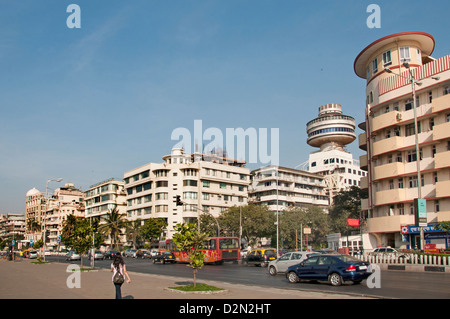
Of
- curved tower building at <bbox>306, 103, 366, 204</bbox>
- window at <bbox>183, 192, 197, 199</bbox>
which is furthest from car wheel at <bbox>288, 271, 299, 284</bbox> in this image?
curved tower building at <bbox>306, 103, 366, 204</bbox>

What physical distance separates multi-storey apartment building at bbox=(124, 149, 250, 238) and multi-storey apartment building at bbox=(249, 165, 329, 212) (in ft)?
33.9

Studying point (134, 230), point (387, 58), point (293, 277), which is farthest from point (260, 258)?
point (134, 230)

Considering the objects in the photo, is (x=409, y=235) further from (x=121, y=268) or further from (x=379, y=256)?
(x=121, y=268)

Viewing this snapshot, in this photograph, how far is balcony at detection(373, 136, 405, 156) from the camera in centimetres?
4478

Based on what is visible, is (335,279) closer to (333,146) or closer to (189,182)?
(189,182)

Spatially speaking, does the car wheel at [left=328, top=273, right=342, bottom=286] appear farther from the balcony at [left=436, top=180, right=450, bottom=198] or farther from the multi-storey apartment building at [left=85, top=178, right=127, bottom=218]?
the multi-storey apartment building at [left=85, top=178, right=127, bottom=218]

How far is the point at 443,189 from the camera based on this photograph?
132 feet

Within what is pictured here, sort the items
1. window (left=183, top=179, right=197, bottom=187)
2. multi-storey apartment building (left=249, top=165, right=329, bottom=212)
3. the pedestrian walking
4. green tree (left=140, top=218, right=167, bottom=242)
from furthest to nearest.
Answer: multi-storey apartment building (left=249, top=165, right=329, bottom=212) < window (left=183, top=179, right=197, bottom=187) < green tree (left=140, top=218, right=167, bottom=242) < the pedestrian walking

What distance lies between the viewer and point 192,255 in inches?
663

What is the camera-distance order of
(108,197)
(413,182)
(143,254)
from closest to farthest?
(413,182)
(143,254)
(108,197)

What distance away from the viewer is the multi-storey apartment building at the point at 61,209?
13988cm

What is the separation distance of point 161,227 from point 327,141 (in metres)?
61.8

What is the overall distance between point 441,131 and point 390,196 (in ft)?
28.0

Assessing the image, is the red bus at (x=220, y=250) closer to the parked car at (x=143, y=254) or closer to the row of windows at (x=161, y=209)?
the parked car at (x=143, y=254)
